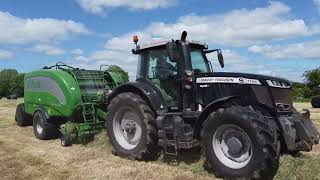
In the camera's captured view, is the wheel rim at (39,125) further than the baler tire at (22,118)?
No

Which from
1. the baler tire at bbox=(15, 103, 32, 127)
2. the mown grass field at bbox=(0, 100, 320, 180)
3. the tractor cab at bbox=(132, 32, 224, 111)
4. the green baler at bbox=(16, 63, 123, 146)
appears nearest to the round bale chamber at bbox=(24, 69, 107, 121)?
the green baler at bbox=(16, 63, 123, 146)

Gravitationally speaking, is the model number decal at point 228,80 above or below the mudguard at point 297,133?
above

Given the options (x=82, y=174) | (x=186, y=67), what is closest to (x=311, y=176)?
(x=186, y=67)

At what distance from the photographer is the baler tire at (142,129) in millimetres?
8617

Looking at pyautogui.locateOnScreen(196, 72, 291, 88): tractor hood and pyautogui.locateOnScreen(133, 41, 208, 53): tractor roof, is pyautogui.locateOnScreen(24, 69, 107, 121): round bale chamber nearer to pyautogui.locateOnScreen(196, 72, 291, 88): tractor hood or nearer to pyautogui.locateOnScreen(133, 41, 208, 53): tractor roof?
pyautogui.locateOnScreen(133, 41, 208, 53): tractor roof

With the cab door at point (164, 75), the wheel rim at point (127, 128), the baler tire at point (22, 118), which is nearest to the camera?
the cab door at point (164, 75)

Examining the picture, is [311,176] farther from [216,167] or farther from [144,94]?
[144,94]

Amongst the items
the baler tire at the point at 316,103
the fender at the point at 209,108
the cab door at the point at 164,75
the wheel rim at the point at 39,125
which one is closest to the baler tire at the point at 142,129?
the cab door at the point at 164,75

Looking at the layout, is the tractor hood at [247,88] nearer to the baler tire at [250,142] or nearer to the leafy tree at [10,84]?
the baler tire at [250,142]

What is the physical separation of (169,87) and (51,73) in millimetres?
4496

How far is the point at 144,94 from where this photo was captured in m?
8.89

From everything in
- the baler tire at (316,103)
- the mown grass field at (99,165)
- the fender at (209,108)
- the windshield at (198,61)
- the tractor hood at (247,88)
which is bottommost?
the mown grass field at (99,165)

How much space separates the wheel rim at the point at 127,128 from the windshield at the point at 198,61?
156cm

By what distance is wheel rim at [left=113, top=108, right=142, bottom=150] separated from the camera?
930cm
